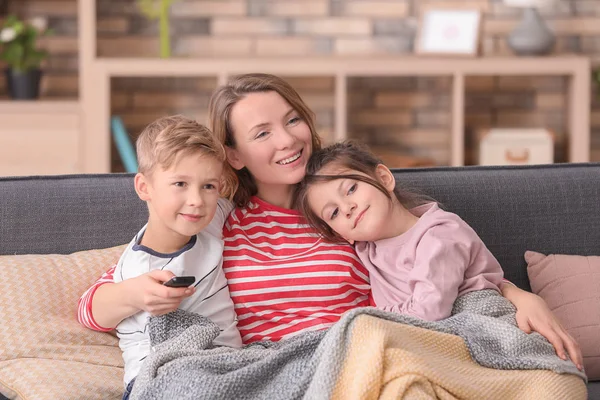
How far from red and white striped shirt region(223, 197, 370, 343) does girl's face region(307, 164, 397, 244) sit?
0.07m

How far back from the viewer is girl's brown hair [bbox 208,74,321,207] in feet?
6.76

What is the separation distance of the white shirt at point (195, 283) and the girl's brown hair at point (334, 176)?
0.22m

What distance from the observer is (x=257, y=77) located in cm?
207

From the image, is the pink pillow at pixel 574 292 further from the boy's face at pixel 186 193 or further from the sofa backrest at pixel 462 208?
the boy's face at pixel 186 193

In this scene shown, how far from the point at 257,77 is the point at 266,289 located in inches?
18.4

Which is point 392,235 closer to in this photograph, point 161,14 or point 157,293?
point 157,293

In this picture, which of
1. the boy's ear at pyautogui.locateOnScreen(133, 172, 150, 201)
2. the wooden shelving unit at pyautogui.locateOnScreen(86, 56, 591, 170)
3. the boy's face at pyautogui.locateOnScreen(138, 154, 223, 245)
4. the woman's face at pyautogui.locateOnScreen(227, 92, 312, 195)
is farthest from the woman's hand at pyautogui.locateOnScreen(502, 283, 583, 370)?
the wooden shelving unit at pyautogui.locateOnScreen(86, 56, 591, 170)

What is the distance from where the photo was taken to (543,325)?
6.03 ft

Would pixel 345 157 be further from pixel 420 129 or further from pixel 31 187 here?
pixel 420 129

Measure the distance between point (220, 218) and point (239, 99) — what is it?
264 mm

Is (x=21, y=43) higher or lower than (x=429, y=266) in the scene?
higher

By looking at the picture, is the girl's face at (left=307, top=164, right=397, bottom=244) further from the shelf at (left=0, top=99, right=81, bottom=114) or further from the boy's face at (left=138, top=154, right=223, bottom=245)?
the shelf at (left=0, top=99, right=81, bottom=114)

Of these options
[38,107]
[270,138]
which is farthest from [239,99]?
[38,107]

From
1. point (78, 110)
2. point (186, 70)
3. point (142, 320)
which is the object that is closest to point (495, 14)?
point (186, 70)
